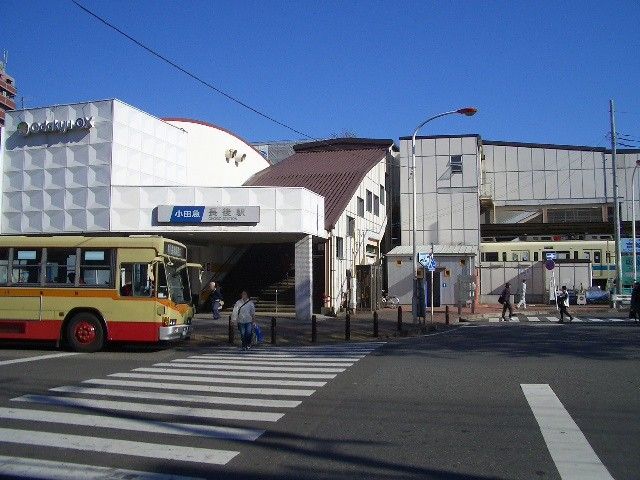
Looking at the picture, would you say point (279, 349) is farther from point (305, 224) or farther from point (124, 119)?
point (124, 119)

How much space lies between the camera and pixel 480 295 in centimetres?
4103

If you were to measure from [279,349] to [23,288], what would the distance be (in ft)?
23.2

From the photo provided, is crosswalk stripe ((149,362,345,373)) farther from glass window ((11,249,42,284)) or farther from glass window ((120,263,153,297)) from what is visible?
glass window ((11,249,42,284))

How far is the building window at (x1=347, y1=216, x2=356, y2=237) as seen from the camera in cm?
3403

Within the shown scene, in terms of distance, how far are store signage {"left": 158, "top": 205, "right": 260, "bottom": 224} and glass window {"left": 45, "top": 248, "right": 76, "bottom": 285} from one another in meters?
8.76

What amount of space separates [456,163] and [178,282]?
29.7m

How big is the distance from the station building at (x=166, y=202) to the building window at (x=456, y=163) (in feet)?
38.3

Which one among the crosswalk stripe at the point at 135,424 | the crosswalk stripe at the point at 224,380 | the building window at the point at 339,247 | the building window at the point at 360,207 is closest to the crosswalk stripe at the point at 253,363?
the crosswalk stripe at the point at 224,380

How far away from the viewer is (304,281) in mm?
26500

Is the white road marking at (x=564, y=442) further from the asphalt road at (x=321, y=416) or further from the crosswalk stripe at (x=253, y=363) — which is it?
the crosswalk stripe at (x=253, y=363)

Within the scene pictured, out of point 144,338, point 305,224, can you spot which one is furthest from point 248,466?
point 305,224

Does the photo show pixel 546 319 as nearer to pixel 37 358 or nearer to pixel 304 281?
pixel 304 281

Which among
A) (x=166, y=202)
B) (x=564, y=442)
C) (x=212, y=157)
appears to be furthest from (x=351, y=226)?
(x=564, y=442)

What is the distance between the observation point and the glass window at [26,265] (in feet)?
57.2
